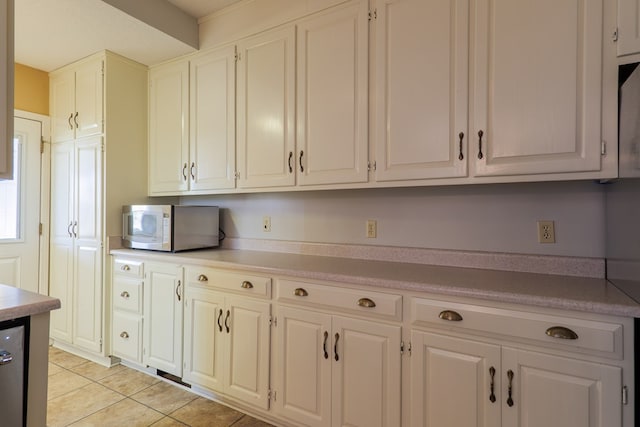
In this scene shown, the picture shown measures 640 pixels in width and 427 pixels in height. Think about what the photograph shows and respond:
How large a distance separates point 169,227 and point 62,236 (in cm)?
132

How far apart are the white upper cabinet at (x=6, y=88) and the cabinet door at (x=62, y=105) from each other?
1884mm

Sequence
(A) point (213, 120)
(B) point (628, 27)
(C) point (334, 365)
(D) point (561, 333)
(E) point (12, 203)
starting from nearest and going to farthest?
(D) point (561, 333)
(B) point (628, 27)
(C) point (334, 365)
(A) point (213, 120)
(E) point (12, 203)

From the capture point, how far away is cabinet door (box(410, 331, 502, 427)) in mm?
1369

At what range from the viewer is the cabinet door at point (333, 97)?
196 centimetres

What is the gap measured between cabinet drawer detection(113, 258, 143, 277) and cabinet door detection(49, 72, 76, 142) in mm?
1205

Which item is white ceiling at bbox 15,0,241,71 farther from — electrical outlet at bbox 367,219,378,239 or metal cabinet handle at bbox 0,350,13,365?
metal cabinet handle at bbox 0,350,13,365

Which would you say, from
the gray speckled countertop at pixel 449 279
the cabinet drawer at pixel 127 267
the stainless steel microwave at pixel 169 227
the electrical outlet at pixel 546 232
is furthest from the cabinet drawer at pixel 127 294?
the electrical outlet at pixel 546 232

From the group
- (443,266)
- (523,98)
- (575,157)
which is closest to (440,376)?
(443,266)

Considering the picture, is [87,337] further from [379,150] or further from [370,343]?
[379,150]

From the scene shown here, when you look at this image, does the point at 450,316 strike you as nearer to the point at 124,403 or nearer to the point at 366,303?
the point at 366,303

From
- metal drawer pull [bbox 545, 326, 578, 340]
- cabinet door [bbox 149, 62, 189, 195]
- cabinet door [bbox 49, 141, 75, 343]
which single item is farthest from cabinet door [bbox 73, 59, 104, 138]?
metal drawer pull [bbox 545, 326, 578, 340]

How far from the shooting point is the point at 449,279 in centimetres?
158

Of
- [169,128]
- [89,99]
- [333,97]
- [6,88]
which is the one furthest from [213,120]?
[6,88]

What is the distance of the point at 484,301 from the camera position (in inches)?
54.2
